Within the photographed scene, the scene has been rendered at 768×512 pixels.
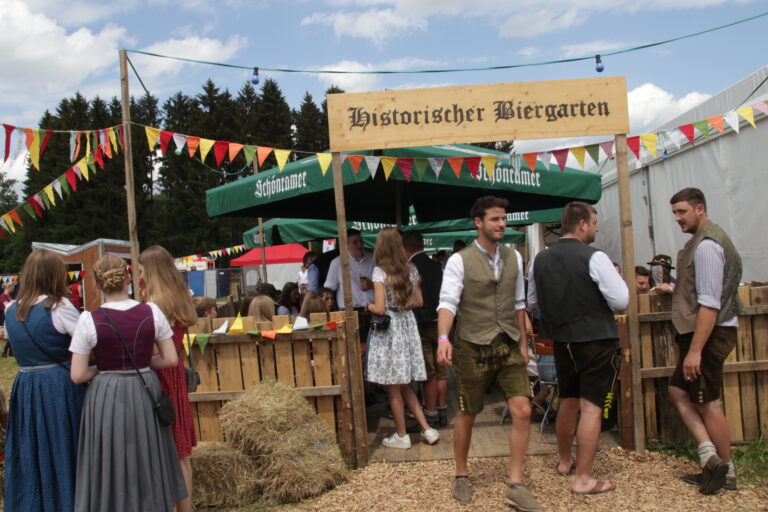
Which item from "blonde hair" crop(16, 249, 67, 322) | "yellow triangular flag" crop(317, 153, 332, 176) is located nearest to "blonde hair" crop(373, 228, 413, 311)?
"yellow triangular flag" crop(317, 153, 332, 176)

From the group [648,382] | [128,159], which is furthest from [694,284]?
[128,159]

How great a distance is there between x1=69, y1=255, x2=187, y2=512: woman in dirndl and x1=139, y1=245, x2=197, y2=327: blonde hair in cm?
25

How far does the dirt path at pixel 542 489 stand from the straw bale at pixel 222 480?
35cm

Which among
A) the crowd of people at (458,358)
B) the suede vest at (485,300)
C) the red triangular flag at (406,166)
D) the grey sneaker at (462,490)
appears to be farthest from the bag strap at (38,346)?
the red triangular flag at (406,166)

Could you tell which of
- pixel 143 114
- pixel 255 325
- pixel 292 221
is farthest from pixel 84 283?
pixel 143 114

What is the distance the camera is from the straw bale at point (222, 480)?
11.8 ft

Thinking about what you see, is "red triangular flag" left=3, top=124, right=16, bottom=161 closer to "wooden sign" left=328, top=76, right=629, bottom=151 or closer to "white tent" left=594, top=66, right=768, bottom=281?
"wooden sign" left=328, top=76, right=629, bottom=151

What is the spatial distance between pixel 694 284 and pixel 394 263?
2.00 m

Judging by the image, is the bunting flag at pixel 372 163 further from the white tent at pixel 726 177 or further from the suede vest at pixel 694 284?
the white tent at pixel 726 177

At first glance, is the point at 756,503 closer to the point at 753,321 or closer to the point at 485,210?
the point at 753,321

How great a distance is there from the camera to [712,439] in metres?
3.47

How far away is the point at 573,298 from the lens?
3.40m

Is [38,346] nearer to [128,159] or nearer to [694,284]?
[128,159]

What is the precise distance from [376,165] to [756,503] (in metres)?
3.27
